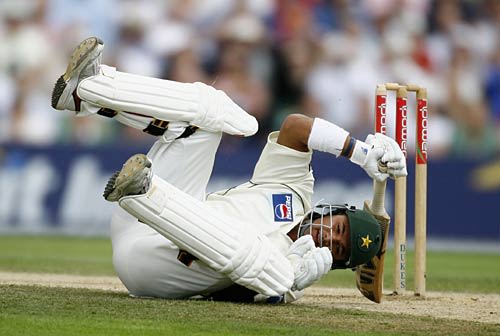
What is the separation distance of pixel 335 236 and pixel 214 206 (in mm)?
695

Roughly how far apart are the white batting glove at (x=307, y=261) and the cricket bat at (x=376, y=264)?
556mm

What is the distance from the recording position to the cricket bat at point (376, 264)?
5910 millimetres

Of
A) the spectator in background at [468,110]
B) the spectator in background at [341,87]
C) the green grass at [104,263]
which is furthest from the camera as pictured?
the spectator in background at [341,87]

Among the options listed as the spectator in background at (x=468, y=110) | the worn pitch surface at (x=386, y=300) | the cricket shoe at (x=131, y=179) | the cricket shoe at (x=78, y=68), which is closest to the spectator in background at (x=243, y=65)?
the spectator in background at (x=468, y=110)

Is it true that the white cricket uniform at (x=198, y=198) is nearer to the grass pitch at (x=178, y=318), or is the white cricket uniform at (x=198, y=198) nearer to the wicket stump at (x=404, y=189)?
the grass pitch at (x=178, y=318)

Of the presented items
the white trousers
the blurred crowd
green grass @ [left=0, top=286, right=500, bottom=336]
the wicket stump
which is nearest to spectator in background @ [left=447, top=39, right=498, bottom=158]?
the blurred crowd

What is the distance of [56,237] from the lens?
13.1 metres

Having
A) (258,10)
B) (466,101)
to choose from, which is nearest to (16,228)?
(258,10)

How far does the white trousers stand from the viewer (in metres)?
5.50

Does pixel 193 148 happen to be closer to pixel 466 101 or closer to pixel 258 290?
pixel 258 290

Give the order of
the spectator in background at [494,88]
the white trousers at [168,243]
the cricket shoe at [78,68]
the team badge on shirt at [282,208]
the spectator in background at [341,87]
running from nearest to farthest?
the cricket shoe at [78,68]
the white trousers at [168,243]
the team badge on shirt at [282,208]
the spectator in background at [341,87]
the spectator in background at [494,88]

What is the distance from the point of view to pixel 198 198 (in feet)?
18.9

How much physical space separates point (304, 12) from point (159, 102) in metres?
9.55

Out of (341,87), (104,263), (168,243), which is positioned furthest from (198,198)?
(341,87)
